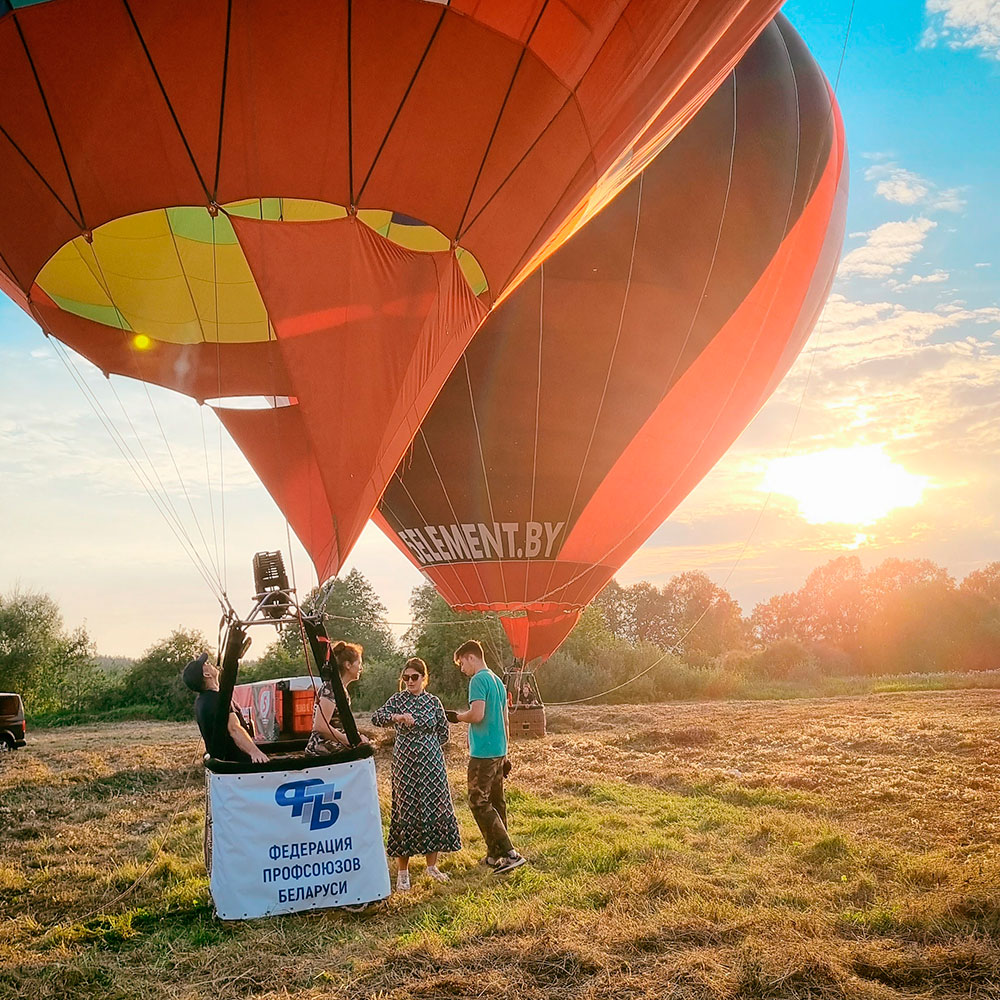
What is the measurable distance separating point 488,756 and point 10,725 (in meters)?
11.6

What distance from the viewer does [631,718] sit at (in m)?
16.3

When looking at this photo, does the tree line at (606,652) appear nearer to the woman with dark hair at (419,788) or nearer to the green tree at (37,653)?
the green tree at (37,653)

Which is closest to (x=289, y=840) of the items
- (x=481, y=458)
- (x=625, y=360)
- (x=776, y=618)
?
(x=481, y=458)

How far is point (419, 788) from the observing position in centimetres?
514

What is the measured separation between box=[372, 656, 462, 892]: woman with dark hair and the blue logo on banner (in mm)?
855

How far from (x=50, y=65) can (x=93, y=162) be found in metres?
0.56

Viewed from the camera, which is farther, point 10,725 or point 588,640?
point 588,640

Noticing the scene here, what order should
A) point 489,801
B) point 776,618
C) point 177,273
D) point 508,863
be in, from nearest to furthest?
point 508,863
point 489,801
point 177,273
point 776,618

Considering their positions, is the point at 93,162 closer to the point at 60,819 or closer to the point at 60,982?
the point at 60,982

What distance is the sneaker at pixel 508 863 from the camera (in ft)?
17.2

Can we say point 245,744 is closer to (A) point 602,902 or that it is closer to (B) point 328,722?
(B) point 328,722

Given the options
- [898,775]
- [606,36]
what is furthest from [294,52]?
[898,775]

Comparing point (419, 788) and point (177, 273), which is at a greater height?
point (177, 273)

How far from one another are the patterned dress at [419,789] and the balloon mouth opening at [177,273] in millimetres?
3666
